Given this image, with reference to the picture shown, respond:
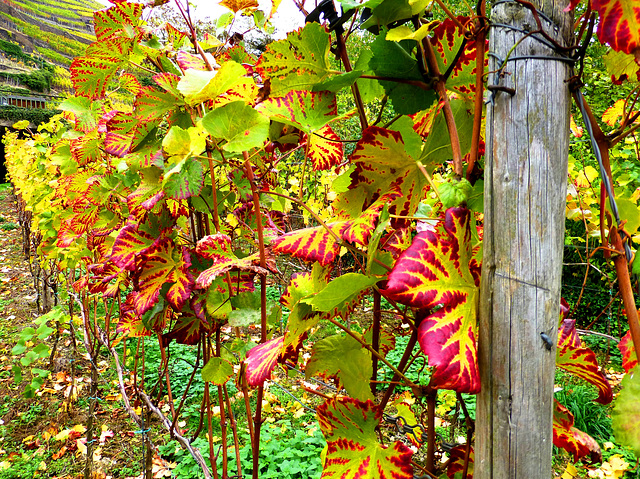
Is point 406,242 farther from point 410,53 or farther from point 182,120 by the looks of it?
point 182,120

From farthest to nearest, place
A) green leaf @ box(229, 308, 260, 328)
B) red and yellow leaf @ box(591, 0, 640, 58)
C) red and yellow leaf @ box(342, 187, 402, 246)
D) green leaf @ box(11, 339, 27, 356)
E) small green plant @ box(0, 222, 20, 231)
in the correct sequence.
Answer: small green plant @ box(0, 222, 20, 231)
green leaf @ box(11, 339, 27, 356)
green leaf @ box(229, 308, 260, 328)
red and yellow leaf @ box(342, 187, 402, 246)
red and yellow leaf @ box(591, 0, 640, 58)

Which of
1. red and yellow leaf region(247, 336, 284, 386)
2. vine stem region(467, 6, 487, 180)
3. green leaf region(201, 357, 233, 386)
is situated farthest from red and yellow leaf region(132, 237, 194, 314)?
vine stem region(467, 6, 487, 180)

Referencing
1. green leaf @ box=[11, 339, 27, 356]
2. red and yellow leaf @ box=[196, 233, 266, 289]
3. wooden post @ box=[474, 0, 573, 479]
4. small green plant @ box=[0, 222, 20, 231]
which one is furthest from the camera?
small green plant @ box=[0, 222, 20, 231]

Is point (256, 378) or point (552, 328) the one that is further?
point (256, 378)

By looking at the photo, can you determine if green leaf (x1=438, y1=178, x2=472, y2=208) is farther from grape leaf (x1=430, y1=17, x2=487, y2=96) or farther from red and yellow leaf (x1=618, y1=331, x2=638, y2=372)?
red and yellow leaf (x1=618, y1=331, x2=638, y2=372)

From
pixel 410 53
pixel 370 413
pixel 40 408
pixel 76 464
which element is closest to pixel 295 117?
pixel 410 53

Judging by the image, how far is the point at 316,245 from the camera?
2.26 feet

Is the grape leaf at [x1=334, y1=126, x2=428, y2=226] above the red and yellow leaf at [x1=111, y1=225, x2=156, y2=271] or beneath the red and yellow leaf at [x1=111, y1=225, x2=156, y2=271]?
above

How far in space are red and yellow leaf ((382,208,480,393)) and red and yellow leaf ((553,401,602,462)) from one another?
30 centimetres

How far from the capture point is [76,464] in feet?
8.80

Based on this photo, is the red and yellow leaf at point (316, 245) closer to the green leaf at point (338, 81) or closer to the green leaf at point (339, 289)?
the green leaf at point (339, 289)

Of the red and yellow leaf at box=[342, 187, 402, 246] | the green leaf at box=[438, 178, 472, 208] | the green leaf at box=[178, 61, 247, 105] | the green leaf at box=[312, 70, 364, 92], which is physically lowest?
the red and yellow leaf at box=[342, 187, 402, 246]

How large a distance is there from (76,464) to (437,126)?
299cm

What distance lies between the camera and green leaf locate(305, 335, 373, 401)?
31.6 inches
